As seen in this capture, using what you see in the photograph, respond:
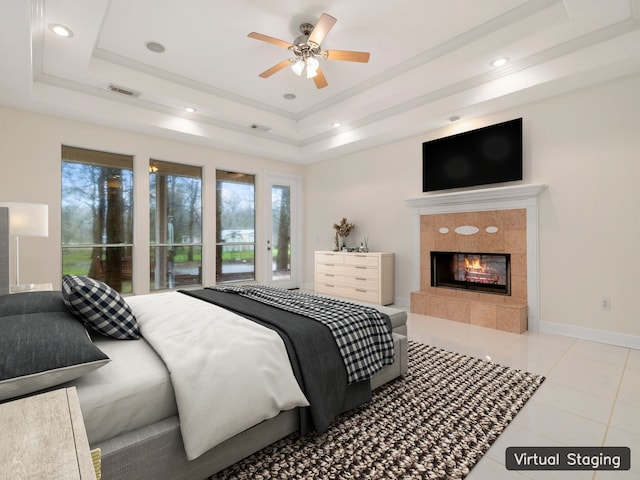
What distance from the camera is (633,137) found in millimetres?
3146

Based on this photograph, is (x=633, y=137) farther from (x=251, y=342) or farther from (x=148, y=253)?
(x=148, y=253)

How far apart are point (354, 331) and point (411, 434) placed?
0.61 m

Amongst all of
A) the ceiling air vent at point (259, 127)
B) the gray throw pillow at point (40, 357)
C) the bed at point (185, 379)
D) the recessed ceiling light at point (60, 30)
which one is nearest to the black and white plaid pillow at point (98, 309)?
the bed at point (185, 379)

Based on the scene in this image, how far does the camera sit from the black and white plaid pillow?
1665 millimetres

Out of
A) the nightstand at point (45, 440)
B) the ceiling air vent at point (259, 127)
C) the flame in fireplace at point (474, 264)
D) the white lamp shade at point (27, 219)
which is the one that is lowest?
the nightstand at point (45, 440)

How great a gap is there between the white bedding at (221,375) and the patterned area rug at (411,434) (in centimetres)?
29

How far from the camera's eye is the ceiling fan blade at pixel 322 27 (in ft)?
8.49

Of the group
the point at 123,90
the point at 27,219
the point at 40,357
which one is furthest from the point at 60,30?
the point at 40,357

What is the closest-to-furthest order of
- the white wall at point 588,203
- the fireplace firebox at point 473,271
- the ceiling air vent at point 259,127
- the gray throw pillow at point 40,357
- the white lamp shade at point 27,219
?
the gray throw pillow at point 40,357 → the white lamp shade at point 27,219 → the white wall at point 588,203 → the fireplace firebox at point 473,271 → the ceiling air vent at point 259,127

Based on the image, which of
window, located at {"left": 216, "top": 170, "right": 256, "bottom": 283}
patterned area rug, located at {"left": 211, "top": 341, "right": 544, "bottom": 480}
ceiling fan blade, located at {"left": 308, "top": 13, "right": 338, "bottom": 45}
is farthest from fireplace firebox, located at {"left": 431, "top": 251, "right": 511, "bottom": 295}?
window, located at {"left": 216, "top": 170, "right": 256, "bottom": 283}

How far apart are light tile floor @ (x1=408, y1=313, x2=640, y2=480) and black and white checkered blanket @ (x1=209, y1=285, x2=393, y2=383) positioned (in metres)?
0.70

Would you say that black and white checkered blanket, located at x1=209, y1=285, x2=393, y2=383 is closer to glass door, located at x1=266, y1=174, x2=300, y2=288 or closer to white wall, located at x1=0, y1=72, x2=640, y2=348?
white wall, located at x1=0, y1=72, x2=640, y2=348

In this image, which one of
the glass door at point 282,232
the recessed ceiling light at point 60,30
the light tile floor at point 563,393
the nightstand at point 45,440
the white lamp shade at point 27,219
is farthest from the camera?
the glass door at point 282,232

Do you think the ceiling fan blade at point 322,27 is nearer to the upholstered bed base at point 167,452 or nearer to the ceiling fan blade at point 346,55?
the ceiling fan blade at point 346,55
